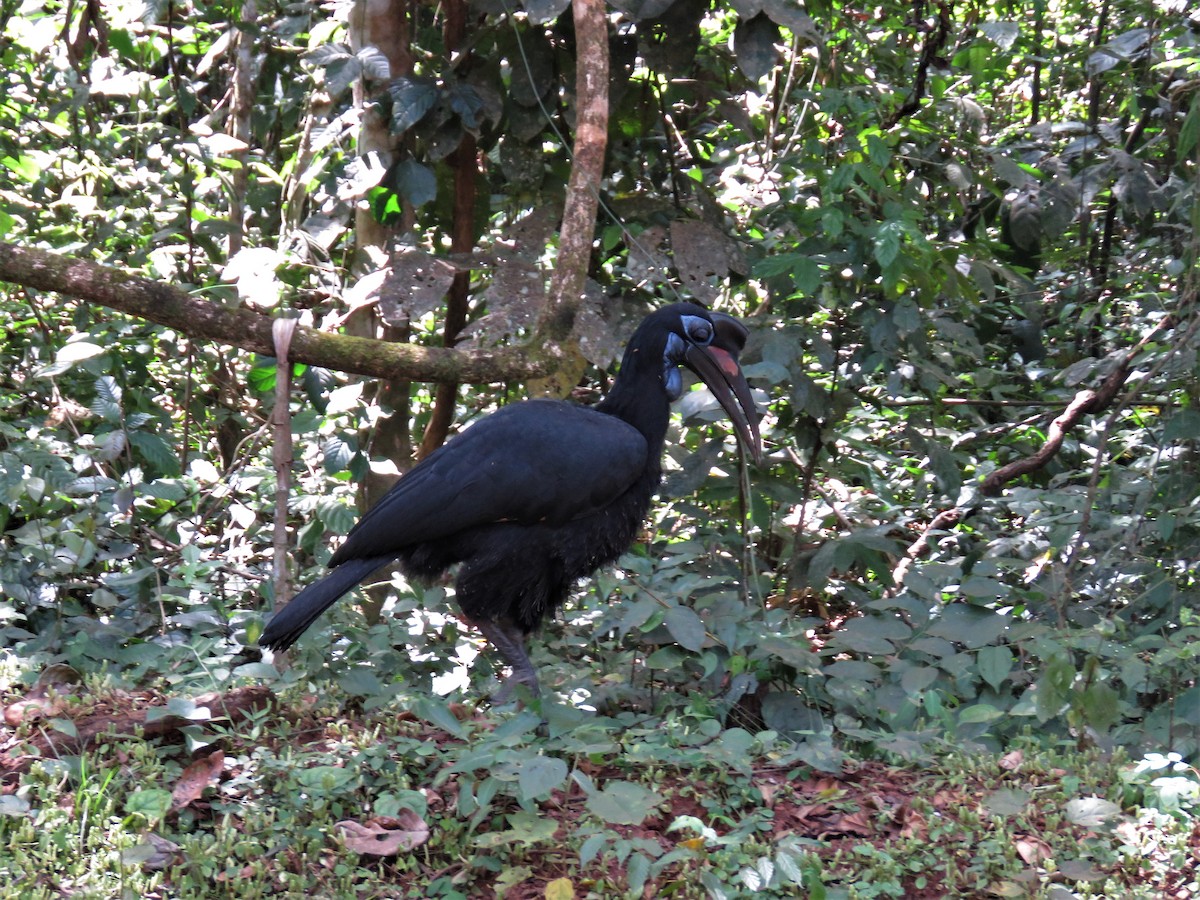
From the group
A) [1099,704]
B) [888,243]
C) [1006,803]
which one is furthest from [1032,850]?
[888,243]

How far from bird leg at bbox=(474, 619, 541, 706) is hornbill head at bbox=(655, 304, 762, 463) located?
1.03 meters

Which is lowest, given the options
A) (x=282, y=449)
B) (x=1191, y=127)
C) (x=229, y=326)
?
(x=282, y=449)

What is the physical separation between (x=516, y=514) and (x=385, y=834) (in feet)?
4.36

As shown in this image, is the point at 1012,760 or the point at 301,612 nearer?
the point at 1012,760

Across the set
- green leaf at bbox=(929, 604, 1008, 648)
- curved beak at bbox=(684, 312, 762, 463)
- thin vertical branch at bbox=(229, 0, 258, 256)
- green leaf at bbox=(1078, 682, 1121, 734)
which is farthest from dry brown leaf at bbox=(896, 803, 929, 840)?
thin vertical branch at bbox=(229, 0, 258, 256)

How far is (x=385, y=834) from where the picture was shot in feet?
9.03

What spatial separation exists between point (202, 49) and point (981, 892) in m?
5.77

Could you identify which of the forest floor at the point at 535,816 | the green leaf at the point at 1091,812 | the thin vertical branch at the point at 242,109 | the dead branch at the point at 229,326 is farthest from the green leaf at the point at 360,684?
the thin vertical branch at the point at 242,109

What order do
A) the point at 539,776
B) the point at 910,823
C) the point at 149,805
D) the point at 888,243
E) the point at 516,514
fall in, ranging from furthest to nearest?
the point at 888,243 < the point at 516,514 < the point at 910,823 < the point at 149,805 < the point at 539,776

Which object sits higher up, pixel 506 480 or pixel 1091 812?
pixel 506 480

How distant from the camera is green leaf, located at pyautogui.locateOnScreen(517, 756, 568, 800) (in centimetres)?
249

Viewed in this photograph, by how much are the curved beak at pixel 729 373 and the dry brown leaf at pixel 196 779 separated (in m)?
2.10

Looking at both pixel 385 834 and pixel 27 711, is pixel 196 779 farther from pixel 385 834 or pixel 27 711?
pixel 27 711

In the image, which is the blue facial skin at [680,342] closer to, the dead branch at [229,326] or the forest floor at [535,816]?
the dead branch at [229,326]
